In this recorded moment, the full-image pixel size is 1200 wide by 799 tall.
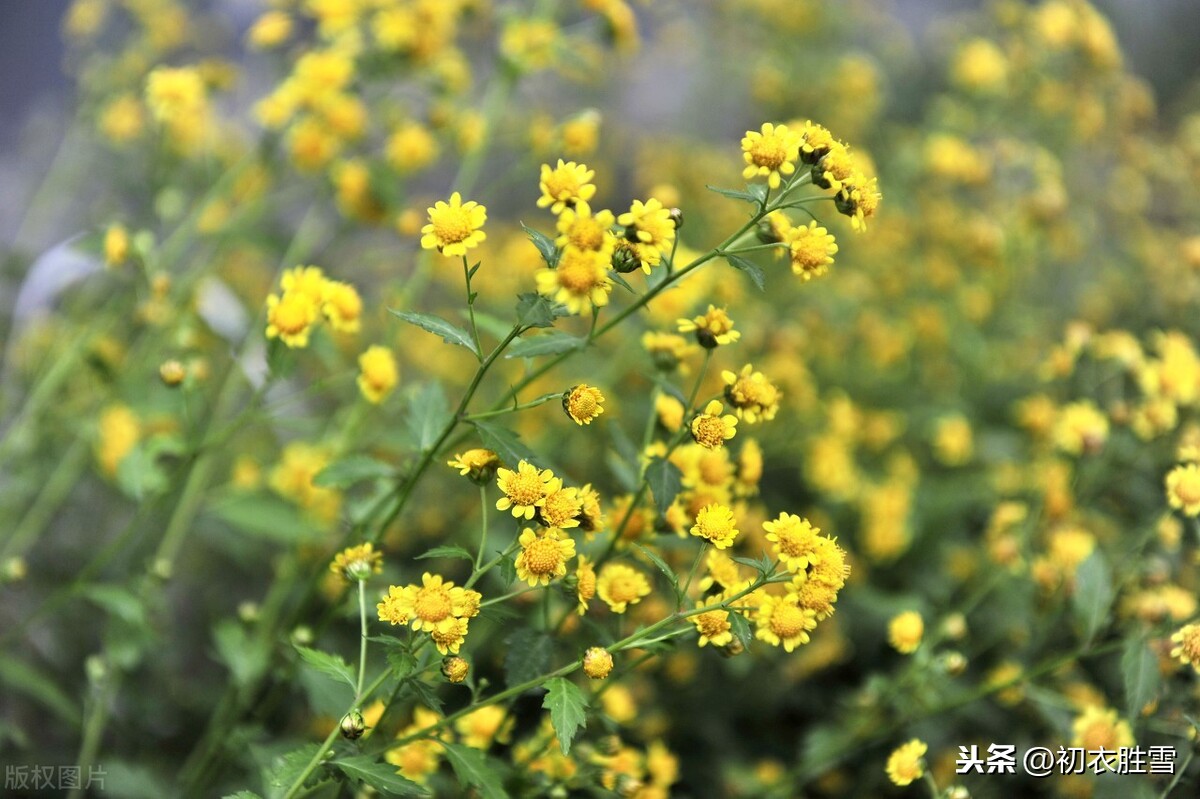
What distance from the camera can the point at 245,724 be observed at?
1500mm

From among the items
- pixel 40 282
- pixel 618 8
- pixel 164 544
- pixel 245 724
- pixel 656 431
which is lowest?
pixel 245 724

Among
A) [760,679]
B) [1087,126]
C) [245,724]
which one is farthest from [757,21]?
[245,724]

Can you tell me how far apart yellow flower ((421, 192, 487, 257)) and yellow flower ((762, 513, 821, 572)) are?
16.6 inches

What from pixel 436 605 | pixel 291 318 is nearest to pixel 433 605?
pixel 436 605

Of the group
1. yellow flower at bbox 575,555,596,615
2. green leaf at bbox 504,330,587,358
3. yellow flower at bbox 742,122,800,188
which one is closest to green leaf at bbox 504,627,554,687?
yellow flower at bbox 575,555,596,615

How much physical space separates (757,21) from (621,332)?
171 cm

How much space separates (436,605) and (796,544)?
1.21 ft

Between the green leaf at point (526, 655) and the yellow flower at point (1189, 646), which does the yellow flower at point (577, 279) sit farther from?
the yellow flower at point (1189, 646)

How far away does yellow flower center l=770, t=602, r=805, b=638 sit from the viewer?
99 cm

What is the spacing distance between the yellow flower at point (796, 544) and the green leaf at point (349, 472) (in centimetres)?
49

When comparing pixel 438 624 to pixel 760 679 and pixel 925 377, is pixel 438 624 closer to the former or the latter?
pixel 760 679

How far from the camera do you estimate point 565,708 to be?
948mm

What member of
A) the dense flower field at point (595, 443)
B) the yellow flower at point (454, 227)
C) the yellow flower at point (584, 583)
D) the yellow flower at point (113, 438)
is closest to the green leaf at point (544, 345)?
the dense flower field at point (595, 443)

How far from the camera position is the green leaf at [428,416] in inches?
45.2
